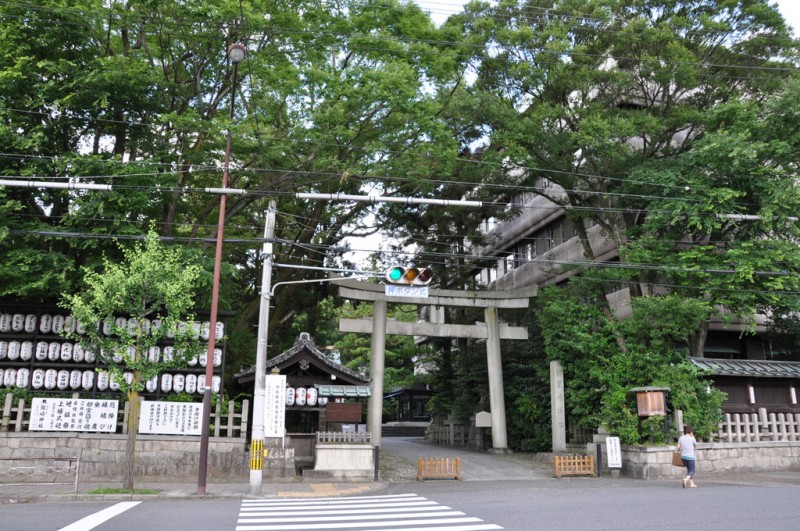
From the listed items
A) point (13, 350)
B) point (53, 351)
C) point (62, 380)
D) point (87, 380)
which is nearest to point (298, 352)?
point (87, 380)

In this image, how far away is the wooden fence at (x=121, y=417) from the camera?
18.1m

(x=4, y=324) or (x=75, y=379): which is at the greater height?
(x=4, y=324)

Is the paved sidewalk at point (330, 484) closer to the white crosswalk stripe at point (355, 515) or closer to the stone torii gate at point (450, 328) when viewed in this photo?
the white crosswalk stripe at point (355, 515)

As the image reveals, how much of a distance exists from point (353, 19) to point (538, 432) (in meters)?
18.9

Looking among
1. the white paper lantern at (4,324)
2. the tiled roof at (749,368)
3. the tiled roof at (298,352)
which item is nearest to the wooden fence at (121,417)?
the tiled roof at (298,352)

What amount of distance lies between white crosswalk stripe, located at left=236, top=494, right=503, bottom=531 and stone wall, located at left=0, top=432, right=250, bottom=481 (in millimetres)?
4603

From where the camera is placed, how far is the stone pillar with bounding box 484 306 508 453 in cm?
2569

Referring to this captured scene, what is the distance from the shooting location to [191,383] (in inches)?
775

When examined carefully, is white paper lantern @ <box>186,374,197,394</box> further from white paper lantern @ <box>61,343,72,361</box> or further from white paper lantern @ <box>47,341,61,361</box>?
white paper lantern @ <box>47,341,61,361</box>

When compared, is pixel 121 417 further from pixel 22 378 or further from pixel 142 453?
pixel 22 378

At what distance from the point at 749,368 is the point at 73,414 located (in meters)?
24.0

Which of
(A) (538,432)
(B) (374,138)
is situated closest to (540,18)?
(B) (374,138)

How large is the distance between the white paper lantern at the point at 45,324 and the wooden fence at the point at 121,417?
7.35ft

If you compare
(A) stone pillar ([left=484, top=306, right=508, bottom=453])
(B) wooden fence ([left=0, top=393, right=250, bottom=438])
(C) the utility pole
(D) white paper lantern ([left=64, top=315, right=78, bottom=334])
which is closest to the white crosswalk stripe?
(C) the utility pole
